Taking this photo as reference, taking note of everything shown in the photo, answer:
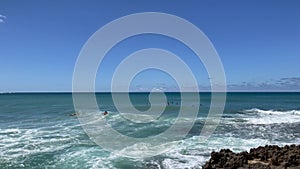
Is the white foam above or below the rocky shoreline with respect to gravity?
above

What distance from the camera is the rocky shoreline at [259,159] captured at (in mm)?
13180

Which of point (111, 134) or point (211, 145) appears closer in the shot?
point (211, 145)

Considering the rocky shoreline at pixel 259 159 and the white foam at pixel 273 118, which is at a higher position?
the white foam at pixel 273 118

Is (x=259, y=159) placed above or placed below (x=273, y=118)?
below

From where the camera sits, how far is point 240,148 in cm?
2091

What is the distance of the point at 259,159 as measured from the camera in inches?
576

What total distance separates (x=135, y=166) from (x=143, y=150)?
405 cm

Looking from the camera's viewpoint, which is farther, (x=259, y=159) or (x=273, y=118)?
(x=273, y=118)

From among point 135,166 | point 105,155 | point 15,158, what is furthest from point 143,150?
point 15,158

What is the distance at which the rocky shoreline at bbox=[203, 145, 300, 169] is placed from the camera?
13180mm

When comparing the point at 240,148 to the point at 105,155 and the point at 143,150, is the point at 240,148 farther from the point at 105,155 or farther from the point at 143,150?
the point at 105,155

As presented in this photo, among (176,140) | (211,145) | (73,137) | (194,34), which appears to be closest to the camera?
(194,34)

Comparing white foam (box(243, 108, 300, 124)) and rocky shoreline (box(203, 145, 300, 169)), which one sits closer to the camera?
rocky shoreline (box(203, 145, 300, 169))

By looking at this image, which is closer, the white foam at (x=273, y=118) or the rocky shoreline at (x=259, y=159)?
the rocky shoreline at (x=259, y=159)
